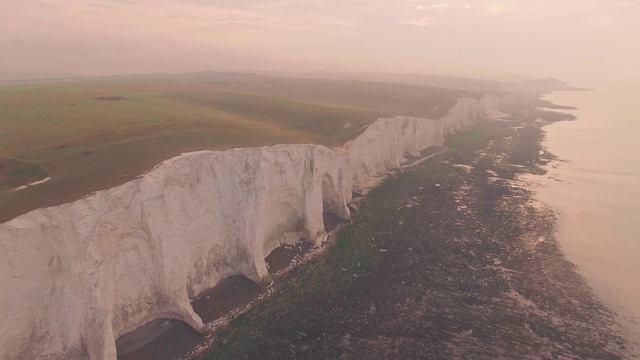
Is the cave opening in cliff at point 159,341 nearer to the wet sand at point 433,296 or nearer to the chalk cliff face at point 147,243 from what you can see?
the chalk cliff face at point 147,243

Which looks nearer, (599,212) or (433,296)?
(433,296)

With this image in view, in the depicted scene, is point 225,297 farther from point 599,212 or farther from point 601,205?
point 601,205

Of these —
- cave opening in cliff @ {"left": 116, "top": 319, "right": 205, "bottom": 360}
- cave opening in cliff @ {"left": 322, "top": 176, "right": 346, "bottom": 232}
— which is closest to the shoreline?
cave opening in cliff @ {"left": 116, "top": 319, "right": 205, "bottom": 360}

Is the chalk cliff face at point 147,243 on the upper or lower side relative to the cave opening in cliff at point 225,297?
upper

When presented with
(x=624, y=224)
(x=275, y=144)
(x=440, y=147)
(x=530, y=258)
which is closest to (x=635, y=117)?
(x=440, y=147)

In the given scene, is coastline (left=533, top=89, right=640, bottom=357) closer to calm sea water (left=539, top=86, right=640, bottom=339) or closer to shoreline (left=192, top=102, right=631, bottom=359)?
calm sea water (left=539, top=86, right=640, bottom=339)

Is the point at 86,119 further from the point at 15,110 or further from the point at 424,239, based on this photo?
the point at 424,239

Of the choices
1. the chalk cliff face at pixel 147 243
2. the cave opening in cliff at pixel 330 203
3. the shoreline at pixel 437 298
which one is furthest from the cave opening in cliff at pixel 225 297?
the cave opening in cliff at pixel 330 203

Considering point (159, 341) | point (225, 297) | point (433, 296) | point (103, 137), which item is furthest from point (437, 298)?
point (103, 137)
